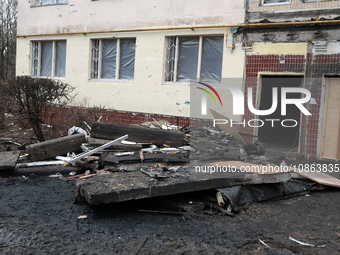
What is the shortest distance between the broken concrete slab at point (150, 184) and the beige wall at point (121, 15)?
5763 millimetres

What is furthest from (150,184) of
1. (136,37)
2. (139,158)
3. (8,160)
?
(136,37)

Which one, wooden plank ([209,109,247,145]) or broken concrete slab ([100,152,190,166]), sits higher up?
wooden plank ([209,109,247,145])

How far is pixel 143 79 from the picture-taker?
1079cm

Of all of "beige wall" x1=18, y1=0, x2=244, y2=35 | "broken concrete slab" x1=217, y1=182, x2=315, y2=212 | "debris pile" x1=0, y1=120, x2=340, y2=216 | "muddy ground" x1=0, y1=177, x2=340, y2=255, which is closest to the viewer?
"muddy ground" x1=0, y1=177, x2=340, y2=255

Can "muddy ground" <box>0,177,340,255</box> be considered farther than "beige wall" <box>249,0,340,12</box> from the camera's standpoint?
No

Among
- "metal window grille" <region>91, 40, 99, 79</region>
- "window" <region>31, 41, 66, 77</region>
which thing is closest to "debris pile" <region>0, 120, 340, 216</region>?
"metal window grille" <region>91, 40, 99, 79</region>

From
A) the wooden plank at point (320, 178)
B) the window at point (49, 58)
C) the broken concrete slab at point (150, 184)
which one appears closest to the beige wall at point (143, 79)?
the window at point (49, 58)

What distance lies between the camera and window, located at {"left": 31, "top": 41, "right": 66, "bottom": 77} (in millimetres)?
12977

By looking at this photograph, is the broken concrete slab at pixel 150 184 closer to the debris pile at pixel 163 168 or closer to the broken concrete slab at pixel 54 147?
the debris pile at pixel 163 168

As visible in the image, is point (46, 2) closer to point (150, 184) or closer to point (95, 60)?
point (95, 60)

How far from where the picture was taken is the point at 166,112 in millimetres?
10273

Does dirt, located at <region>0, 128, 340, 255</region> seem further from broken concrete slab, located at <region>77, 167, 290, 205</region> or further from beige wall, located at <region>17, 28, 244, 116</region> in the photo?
beige wall, located at <region>17, 28, 244, 116</region>

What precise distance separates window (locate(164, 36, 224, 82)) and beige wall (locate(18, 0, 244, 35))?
50cm

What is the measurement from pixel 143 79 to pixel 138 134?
4.38m
